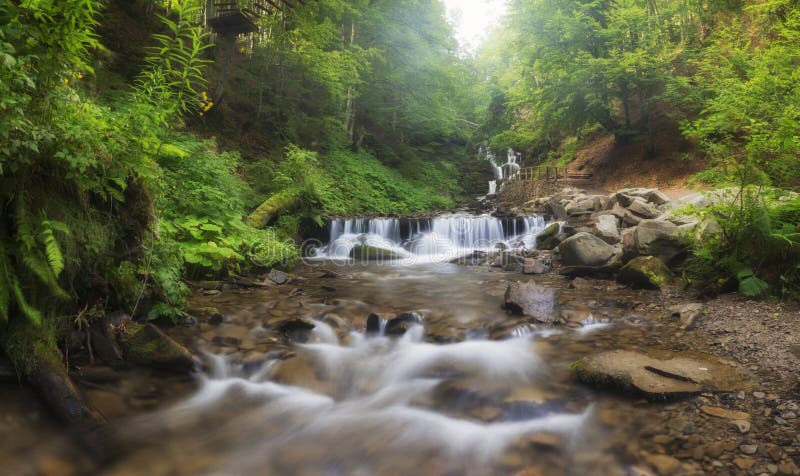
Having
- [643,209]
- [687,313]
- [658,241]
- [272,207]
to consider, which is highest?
[272,207]

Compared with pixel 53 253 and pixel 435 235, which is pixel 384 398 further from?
pixel 435 235

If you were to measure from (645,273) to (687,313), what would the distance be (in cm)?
159

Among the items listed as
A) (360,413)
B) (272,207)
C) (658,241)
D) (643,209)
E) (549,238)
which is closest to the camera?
(360,413)

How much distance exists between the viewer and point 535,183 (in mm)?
18891

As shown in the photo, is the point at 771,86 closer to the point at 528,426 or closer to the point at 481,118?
the point at 528,426

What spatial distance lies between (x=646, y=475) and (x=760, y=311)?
130 inches

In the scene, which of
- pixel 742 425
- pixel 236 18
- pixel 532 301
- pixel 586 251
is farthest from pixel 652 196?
pixel 236 18

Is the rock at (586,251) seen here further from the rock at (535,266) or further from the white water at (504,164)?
the white water at (504,164)

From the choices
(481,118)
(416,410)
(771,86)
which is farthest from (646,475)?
(481,118)

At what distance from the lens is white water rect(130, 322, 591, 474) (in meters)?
2.92

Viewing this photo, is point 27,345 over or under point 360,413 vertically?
over

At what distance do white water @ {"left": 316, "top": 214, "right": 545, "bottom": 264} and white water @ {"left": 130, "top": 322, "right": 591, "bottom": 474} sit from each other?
7419mm

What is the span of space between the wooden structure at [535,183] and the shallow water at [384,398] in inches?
514

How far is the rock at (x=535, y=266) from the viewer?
8852 millimetres
